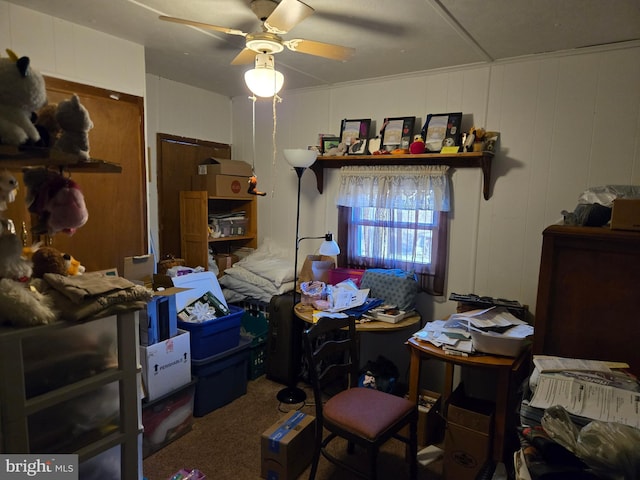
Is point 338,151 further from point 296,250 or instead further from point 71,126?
point 71,126

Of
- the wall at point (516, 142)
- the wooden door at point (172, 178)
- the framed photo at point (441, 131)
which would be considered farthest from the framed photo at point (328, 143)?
Answer: the wooden door at point (172, 178)

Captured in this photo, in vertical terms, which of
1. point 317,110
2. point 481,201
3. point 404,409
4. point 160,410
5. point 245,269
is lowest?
point 160,410

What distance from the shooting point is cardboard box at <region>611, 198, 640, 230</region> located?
1.27 meters

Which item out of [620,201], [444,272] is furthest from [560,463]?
[444,272]

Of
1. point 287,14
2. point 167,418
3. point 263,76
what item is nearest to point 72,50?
point 263,76

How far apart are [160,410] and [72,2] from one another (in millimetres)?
2282

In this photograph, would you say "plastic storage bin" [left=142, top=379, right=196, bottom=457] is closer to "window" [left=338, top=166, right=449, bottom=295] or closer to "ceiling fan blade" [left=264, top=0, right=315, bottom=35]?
"window" [left=338, top=166, right=449, bottom=295]

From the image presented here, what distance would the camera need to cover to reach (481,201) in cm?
283

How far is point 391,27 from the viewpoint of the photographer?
2178 millimetres

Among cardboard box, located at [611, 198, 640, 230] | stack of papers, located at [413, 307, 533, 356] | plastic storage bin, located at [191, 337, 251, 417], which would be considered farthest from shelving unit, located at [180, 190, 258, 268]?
cardboard box, located at [611, 198, 640, 230]

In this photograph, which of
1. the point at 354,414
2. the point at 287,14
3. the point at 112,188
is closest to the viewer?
the point at 287,14

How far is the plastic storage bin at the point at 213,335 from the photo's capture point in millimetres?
2701

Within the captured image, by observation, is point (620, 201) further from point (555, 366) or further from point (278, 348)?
point (278, 348)

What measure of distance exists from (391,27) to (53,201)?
1890 millimetres
